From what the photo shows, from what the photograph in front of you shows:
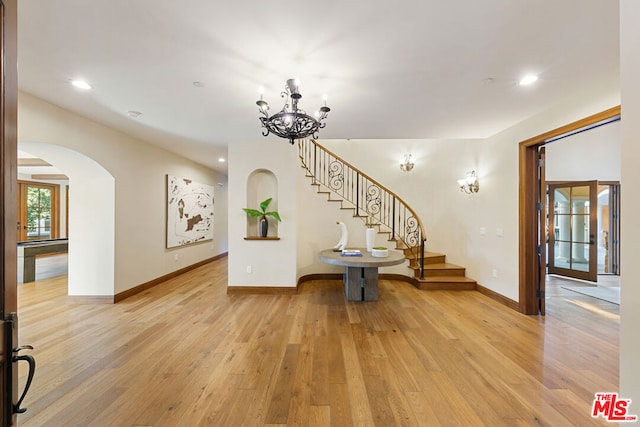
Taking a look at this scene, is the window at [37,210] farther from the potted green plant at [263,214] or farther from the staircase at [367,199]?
the staircase at [367,199]

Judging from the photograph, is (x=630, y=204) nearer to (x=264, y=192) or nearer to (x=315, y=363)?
(x=315, y=363)

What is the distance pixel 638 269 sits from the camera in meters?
0.92

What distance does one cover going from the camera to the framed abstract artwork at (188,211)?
223 inches

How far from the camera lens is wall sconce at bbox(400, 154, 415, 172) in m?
6.25

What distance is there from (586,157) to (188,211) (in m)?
9.32

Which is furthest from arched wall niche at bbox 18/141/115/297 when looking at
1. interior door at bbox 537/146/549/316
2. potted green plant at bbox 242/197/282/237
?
interior door at bbox 537/146/549/316

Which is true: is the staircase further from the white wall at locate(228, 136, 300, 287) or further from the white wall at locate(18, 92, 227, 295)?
the white wall at locate(18, 92, 227, 295)

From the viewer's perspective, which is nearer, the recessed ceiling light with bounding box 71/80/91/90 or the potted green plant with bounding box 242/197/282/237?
the recessed ceiling light with bounding box 71/80/91/90

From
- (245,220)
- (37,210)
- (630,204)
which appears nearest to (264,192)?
(245,220)

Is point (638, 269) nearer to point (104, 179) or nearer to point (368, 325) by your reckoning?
point (368, 325)

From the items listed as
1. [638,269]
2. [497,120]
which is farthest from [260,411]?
[497,120]

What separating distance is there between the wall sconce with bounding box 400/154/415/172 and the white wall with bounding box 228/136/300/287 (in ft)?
9.58

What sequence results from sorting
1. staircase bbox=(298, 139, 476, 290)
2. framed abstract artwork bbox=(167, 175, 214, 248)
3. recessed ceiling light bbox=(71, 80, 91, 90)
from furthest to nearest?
1. staircase bbox=(298, 139, 476, 290)
2. framed abstract artwork bbox=(167, 175, 214, 248)
3. recessed ceiling light bbox=(71, 80, 91, 90)

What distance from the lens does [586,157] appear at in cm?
610
